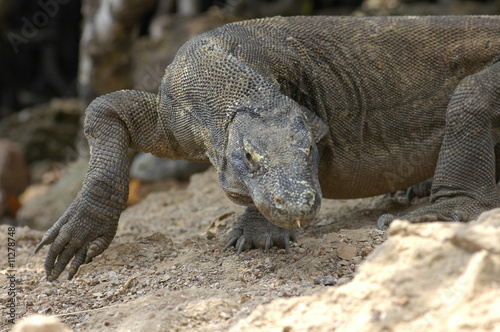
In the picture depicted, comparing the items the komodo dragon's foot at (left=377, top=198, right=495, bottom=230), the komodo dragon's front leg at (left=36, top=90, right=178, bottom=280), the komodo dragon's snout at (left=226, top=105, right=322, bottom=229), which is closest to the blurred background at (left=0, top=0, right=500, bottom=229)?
the komodo dragon's front leg at (left=36, top=90, right=178, bottom=280)

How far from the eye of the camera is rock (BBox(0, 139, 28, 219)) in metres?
12.0

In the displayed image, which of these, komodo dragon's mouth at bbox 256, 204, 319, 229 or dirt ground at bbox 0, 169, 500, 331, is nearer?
dirt ground at bbox 0, 169, 500, 331

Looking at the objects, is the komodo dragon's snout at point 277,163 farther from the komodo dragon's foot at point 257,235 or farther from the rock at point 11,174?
the rock at point 11,174

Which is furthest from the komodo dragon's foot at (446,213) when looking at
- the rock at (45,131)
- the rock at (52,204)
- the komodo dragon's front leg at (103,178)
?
the rock at (45,131)

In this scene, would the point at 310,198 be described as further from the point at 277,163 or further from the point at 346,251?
the point at 346,251

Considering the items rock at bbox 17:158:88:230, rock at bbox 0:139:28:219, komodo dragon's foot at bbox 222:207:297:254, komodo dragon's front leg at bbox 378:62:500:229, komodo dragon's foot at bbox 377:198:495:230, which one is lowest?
rock at bbox 0:139:28:219

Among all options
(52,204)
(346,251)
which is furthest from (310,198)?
(52,204)

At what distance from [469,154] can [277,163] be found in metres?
2.07

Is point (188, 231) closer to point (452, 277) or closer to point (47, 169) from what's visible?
point (452, 277)

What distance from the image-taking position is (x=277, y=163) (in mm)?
3801

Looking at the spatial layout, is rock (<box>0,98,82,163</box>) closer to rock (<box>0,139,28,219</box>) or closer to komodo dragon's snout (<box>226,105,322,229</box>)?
rock (<box>0,139,28,219</box>)

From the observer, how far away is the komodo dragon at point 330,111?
4.76 metres

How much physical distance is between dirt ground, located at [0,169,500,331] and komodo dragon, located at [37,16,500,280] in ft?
0.95

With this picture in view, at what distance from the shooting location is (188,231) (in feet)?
21.5
